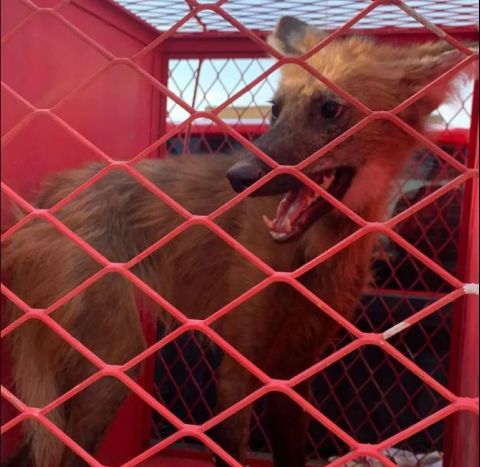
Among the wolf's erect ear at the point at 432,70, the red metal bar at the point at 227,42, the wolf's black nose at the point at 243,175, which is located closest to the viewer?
the wolf's black nose at the point at 243,175

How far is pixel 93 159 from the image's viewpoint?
7.41 feet

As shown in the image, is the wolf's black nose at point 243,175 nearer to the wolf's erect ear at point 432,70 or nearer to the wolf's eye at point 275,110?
the wolf's eye at point 275,110

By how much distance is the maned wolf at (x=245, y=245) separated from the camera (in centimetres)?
186

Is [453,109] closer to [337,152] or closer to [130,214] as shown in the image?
[337,152]

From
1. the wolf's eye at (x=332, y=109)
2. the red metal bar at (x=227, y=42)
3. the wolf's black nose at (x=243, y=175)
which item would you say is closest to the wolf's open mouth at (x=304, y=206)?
the wolf's eye at (x=332, y=109)

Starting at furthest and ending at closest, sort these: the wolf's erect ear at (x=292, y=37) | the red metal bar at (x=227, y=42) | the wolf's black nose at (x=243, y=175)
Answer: the red metal bar at (x=227, y=42) < the wolf's erect ear at (x=292, y=37) < the wolf's black nose at (x=243, y=175)

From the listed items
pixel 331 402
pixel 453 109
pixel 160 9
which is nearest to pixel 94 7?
pixel 160 9

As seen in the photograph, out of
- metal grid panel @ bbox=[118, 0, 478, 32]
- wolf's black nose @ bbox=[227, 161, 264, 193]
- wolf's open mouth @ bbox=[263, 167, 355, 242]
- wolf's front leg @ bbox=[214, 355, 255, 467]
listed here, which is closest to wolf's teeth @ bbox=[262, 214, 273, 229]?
wolf's open mouth @ bbox=[263, 167, 355, 242]

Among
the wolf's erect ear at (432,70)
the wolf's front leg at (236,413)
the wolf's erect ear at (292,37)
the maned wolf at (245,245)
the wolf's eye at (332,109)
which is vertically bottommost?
the wolf's front leg at (236,413)

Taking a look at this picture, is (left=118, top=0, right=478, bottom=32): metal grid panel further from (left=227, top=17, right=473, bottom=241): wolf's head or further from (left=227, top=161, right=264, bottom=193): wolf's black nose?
(left=227, top=161, right=264, bottom=193): wolf's black nose

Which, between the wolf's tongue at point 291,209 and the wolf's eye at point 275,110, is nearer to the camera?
the wolf's tongue at point 291,209

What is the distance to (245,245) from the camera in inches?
80.1

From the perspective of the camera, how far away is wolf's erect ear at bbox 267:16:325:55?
2.16 m

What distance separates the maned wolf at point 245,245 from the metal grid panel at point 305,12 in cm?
16
